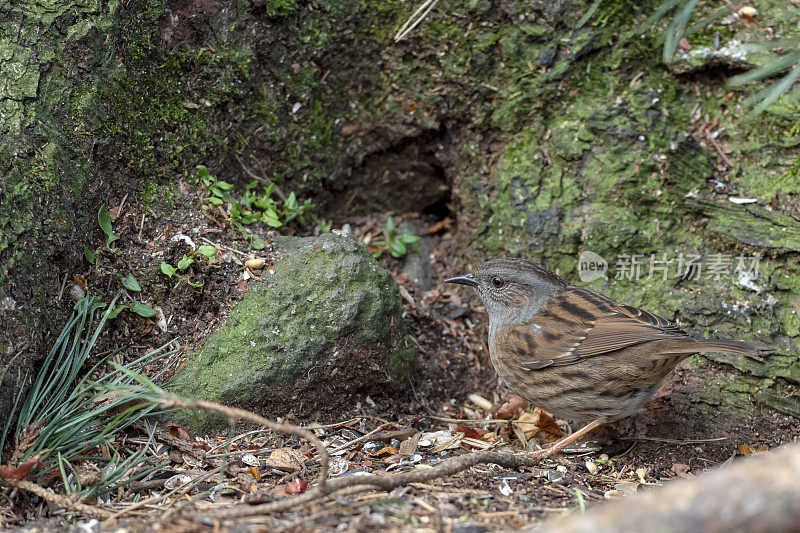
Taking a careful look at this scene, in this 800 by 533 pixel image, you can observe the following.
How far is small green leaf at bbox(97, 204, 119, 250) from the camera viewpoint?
4.23 metres

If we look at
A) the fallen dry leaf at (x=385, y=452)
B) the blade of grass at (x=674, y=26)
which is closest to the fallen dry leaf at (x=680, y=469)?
the fallen dry leaf at (x=385, y=452)

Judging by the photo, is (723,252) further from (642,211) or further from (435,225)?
(435,225)

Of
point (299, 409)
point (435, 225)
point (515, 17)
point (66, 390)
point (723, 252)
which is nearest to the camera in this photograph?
point (66, 390)

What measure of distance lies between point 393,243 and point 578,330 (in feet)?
6.19

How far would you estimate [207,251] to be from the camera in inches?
177

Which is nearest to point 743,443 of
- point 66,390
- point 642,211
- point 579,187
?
point 642,211

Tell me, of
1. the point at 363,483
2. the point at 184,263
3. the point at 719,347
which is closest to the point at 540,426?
the point at 719,347

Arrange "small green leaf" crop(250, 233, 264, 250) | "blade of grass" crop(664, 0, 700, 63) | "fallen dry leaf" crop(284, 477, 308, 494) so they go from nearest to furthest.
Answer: "blade of grass" crop(664, 0, 700, 63)
"fallen dry leaf" crop(284, 477, 308, 494)
"small green leaf" crop(250, 233, 264, 250)

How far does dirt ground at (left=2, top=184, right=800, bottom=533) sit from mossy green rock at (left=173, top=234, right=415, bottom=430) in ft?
0.44

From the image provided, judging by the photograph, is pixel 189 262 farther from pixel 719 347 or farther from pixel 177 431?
pixel 719 347

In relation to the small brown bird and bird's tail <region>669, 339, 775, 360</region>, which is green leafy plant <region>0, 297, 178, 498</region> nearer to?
the small brown bird

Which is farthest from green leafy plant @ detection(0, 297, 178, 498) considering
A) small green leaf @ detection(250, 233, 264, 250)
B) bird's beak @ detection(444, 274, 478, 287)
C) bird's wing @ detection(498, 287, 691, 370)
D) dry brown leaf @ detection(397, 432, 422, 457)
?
bird's wing @ detection(498, 287, 691, 370)

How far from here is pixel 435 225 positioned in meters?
6.20

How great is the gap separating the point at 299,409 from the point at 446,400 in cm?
129
